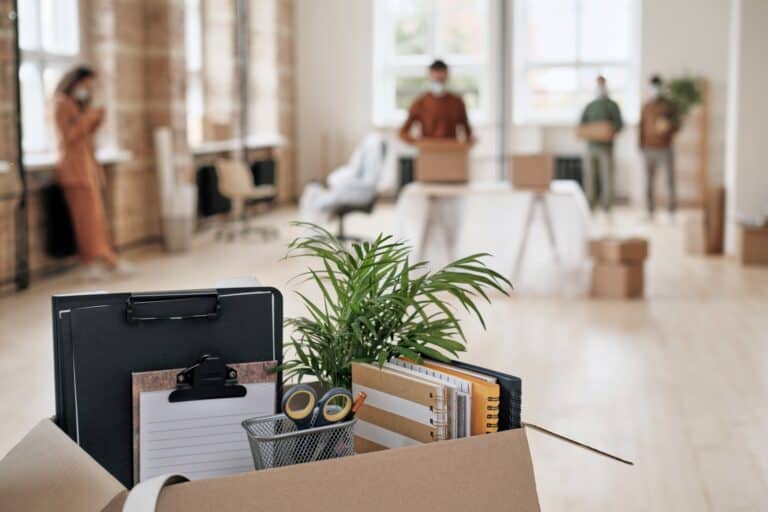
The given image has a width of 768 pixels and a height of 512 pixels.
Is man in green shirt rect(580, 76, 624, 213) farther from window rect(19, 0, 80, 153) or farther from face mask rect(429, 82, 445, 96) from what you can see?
window rect(19, 0, 80, 153)

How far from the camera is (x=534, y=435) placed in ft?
13.4

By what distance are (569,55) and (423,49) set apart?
198 cm

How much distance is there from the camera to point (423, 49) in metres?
14.7

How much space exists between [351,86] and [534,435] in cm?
1106

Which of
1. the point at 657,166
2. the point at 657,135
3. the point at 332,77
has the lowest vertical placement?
the point at 657,166

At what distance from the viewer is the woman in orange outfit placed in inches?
307

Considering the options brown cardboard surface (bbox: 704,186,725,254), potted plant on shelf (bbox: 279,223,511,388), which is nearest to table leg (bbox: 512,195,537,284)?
brown cardboard surface (bbox: 704,186,725,254)

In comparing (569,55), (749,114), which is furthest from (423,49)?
(749,114)

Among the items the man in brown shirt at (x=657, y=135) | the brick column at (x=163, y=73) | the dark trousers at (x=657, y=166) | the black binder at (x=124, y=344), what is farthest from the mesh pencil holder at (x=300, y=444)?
the dark trousers at (x=657, y=166)

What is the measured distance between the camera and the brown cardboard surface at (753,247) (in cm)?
873

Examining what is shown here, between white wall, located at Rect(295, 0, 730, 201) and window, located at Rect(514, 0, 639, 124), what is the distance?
0.96 feet

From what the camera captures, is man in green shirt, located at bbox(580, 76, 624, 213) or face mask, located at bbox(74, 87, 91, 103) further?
man in green shirt, located at bbox(580, 76, 624, 213)

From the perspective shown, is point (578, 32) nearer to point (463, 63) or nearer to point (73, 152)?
point (463, 63)

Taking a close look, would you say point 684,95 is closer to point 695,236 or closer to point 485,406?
point 695,236
